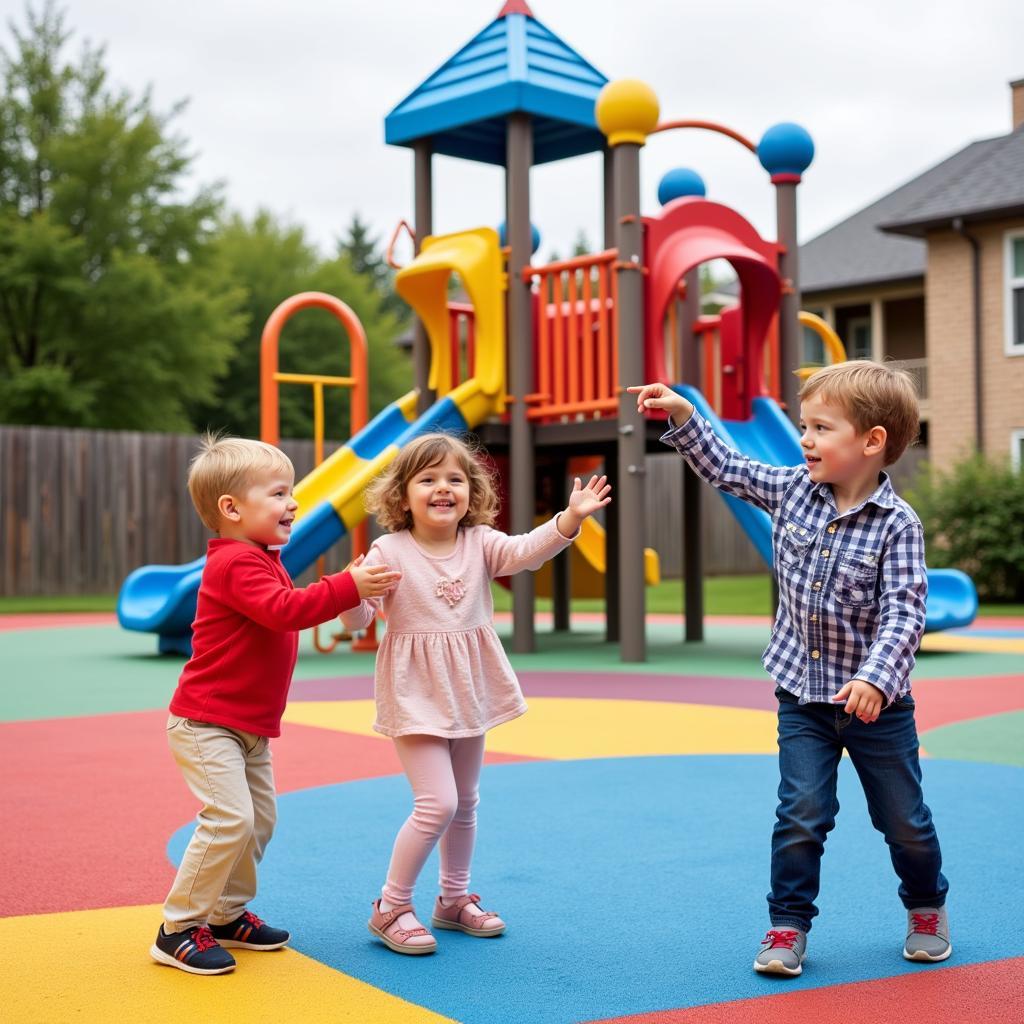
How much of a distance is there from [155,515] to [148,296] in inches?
495

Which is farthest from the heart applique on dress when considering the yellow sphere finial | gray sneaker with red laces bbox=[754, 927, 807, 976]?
the yellow sphere finial

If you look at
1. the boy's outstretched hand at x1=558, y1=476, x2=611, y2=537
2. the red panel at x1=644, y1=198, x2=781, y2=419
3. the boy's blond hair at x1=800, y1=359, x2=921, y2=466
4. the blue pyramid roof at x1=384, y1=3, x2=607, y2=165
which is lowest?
the boy's outstretched hand at x1=558, y1=476, x2=611, y2=537

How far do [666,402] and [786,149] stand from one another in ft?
30.6

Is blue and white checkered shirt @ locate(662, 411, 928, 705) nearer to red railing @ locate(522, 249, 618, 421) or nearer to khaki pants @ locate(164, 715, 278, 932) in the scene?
khaki pants @ locate(164, 715, 278, 932)

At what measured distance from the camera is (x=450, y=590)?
12.2 ft

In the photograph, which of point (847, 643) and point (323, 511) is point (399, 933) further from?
point (323, 511)

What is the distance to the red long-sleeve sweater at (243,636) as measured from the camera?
3453 millimetres

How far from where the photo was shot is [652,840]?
4.68 m

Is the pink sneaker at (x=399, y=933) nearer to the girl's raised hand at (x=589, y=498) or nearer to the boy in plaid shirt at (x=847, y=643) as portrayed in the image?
the boy in plaid shirt at (x=847, y=643)

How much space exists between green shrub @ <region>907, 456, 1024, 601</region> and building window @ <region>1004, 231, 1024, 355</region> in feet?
7.71

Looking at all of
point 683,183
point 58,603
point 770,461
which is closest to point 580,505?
point 770,461

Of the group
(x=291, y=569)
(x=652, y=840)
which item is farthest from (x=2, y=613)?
(x=652, y=840)

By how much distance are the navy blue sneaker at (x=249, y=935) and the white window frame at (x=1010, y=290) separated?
20150 millimetres

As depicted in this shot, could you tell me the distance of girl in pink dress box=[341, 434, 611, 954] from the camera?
3598 mm
